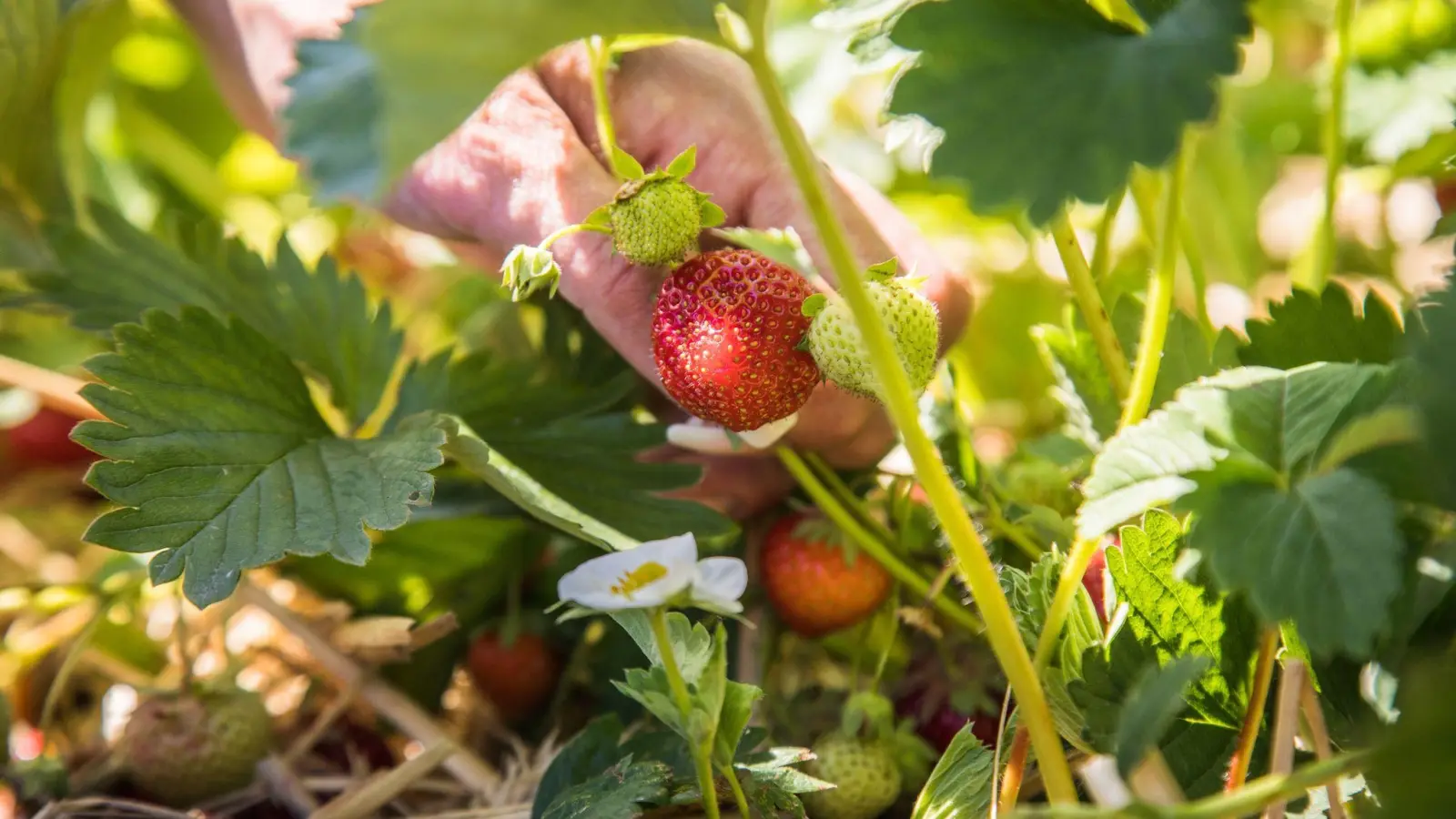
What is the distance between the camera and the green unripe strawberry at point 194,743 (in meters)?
0.59

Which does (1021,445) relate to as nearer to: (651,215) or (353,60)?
(651,215)

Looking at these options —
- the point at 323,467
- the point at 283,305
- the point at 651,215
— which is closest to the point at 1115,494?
the point at 651,215

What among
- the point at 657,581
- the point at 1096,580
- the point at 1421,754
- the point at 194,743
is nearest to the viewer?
the point at 1421,754

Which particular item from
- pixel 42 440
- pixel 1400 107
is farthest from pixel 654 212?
pixel 42 440

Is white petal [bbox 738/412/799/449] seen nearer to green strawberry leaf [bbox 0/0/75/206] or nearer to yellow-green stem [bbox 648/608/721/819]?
yellow-green stem [bbox 648/608/721/819]

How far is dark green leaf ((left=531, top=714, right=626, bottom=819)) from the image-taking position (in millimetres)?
494

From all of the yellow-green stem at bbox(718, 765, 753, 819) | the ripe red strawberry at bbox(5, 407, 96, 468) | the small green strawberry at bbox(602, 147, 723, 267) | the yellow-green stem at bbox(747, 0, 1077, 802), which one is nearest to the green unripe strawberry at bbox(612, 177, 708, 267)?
the small green strawberry at bbox(602, 147, 723, 267)

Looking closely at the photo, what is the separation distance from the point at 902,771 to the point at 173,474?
0.36 m

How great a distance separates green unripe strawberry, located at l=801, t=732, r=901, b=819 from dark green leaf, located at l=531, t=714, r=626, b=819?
92 millimetres

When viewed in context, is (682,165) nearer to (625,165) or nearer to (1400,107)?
(625,165)

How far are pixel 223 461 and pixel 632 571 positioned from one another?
0.72 feet

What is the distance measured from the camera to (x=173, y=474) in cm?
47

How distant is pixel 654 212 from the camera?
1.41 ft

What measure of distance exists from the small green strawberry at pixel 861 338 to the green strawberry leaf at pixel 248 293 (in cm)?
30
